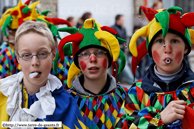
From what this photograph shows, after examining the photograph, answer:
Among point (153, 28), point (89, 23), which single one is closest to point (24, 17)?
point (89, 23)

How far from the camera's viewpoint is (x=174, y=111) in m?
1.89

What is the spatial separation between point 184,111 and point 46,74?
111cm

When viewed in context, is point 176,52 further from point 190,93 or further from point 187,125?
point 187,125

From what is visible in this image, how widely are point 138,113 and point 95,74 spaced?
0.59 meters

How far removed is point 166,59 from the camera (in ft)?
6.77

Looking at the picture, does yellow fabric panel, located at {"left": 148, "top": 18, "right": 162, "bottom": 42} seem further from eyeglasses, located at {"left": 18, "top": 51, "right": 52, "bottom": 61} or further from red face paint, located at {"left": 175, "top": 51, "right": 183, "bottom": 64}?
eyeglasses, located at {"left": 18, "top": 51, "right": 52, "bottom": 61}

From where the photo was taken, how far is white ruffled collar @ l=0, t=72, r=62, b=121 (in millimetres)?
1991

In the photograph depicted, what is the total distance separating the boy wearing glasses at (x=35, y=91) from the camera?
2.01 m

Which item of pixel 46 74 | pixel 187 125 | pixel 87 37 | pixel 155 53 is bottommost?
pixel 187 125

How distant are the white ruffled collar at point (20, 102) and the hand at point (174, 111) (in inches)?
33.9

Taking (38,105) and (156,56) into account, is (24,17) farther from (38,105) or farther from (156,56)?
(156,56)

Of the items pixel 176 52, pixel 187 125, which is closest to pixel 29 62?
pixel 176 52

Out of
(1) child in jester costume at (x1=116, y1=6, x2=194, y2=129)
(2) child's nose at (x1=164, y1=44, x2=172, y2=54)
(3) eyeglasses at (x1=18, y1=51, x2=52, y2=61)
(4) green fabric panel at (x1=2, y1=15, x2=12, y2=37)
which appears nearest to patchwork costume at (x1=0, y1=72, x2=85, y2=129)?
(3) eyeglasses at (x1=18, y1=51, x2=52, y2=61)

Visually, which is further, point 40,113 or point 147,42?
point 147,42
